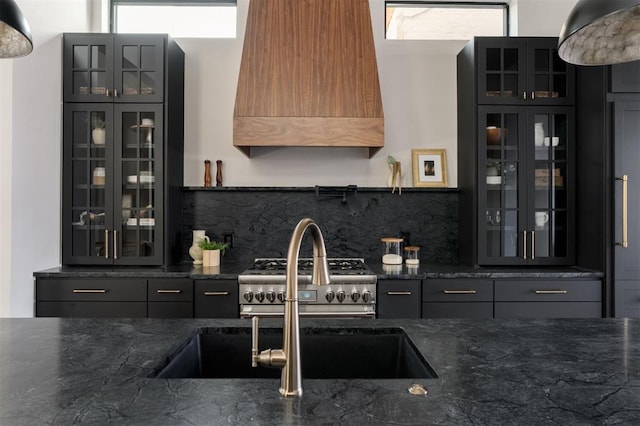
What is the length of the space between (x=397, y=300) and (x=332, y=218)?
1.00m

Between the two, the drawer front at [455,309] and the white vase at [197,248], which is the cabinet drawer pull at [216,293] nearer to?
the white vase at [197,248]

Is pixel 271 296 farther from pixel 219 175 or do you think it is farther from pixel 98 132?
pixel 98 132

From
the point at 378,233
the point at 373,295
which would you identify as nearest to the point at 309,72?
the point at 378,233

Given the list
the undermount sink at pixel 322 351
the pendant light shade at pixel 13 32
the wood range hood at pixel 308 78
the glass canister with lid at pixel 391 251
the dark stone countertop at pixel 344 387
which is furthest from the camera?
the glass canister with lid at pixel 391 251

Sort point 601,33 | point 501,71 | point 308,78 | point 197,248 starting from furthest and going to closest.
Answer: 1. point 197,248
2. point 501,71
3. point 308,78
4. point 601,33

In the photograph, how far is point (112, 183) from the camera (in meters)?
3.26

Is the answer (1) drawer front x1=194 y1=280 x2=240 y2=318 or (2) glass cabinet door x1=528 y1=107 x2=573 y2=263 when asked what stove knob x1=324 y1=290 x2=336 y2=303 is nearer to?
(1) drawer front x1=194 y1=280 x2=240 y2=318

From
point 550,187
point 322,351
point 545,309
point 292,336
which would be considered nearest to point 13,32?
point 292,336

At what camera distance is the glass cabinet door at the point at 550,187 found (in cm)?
330

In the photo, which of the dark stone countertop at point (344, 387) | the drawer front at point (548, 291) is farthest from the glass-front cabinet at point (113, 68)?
the drawer front at point (548, 291)

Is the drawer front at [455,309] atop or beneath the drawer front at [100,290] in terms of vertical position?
beneath

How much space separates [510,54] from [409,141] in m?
0.98

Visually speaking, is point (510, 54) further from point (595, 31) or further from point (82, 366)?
point (82, 366)

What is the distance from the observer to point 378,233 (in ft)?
12.2
